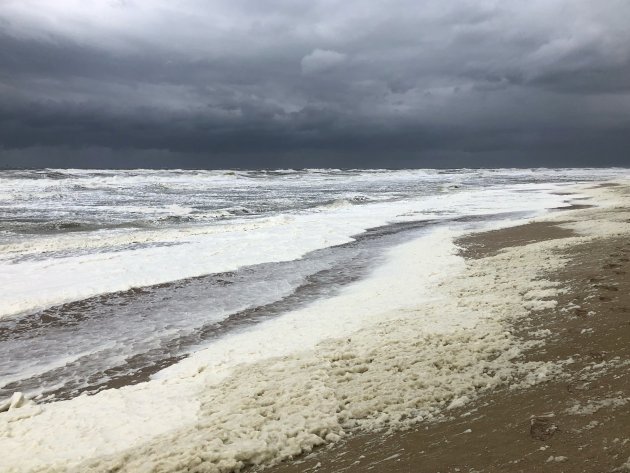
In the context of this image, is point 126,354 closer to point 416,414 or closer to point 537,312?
point 416,414

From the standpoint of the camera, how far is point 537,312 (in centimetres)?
707

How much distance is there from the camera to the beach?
3.87 metres

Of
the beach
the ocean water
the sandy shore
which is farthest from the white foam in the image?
the sandy shore

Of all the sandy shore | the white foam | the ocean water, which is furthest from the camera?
the white foam

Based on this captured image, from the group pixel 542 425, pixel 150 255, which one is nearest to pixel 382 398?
pixel 542 425

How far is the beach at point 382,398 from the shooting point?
12.7 feet

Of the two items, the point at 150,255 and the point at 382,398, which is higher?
the point at 150,255

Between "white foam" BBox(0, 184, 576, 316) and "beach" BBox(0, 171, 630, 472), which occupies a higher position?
"white foam" BBox(0, 184, 576, 316)

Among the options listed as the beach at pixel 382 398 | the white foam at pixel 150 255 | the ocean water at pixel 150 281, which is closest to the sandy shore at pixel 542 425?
the beach at pixel 382 398

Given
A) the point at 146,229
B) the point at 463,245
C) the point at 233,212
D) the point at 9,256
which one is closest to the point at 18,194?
the point at 233,212

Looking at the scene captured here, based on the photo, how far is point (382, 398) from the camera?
4770 millimetres

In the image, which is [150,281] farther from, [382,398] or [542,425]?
[542,425]

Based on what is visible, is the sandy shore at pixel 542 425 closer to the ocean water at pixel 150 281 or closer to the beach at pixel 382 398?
the beach at pixel 382 398

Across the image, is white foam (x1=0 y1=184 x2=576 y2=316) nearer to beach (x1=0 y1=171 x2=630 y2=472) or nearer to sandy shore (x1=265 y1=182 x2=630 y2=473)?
beach (x1=0 y1=171 x2=630 y2=472)
